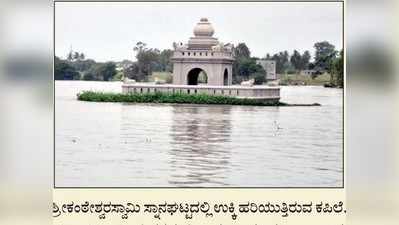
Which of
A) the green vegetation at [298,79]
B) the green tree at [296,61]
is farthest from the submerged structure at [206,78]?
the green tree at [296,61]

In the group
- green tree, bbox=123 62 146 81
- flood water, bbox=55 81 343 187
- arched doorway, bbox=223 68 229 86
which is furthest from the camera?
arched doorway, bbox=223 68 229 86

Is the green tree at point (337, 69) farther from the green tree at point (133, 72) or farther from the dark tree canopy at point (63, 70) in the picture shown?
the dark tree canopy at point (63, 70)

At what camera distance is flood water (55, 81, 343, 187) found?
6.15 m

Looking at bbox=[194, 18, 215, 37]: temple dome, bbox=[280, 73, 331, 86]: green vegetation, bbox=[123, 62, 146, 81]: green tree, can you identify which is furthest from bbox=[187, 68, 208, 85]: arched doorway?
bbox=[280, 73, 331, 86]: green vegetation

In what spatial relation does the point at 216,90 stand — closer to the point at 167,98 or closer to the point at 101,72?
the point at 167,98

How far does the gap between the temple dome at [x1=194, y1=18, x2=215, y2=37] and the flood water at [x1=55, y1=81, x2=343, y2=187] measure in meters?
0.66

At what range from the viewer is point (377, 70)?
5.94 m

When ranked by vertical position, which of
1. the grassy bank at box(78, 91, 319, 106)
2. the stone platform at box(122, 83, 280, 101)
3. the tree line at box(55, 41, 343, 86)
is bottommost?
the grassy bank at box(78, 91, 319, 106)

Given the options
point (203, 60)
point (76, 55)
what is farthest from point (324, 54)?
point (76, 55)

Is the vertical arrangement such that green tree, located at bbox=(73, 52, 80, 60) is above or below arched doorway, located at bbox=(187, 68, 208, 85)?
above

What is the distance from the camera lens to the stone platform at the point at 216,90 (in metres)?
7.36

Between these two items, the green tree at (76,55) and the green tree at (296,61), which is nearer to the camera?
the green tree at (76,55)

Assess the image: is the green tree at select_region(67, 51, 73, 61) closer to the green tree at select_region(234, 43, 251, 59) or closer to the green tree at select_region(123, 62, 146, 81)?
the green tree at select_region(123, 62, 146, 81)

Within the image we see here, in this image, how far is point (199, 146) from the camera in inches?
261
